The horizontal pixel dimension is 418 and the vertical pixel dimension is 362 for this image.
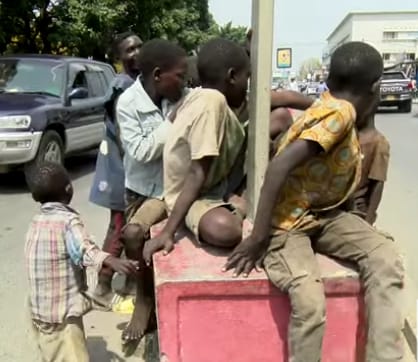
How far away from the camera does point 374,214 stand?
11.0 ft

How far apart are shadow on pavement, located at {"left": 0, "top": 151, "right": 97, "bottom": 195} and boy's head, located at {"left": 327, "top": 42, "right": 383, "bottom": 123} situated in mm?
6399

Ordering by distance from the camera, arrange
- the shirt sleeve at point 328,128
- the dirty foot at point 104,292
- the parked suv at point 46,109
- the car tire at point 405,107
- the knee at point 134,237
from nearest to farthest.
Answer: the shirt sleeve at point 328,128 → the knee at point 134,237 → the dirty foot at point 104,292 → the parked suv at point 46,109 → the car tire at point 405,107

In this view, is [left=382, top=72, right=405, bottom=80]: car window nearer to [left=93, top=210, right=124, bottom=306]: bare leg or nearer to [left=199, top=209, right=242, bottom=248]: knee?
[left=93, top=210, right=124, bottom=306]: bare leg

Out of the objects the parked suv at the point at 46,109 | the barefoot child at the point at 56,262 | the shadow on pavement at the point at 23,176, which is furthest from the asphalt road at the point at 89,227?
the barefoot child at the point at 56,262

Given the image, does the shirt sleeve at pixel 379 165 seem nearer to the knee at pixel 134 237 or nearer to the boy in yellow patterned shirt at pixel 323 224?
the boy in yellow patterned shirt at pixel 323 224

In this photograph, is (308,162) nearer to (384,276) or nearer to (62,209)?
(384,276)

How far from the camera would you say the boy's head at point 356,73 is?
2.71m

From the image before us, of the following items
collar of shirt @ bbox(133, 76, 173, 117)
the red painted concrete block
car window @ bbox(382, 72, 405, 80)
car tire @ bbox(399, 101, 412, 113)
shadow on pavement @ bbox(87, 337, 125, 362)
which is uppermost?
collar of shirt @ bbox(133, 76, 173, 117)

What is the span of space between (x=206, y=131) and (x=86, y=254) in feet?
2.43

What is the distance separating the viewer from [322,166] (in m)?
2.71

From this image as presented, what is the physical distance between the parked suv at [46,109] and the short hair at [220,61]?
202 inches

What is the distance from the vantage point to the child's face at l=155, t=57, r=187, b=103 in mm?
3355

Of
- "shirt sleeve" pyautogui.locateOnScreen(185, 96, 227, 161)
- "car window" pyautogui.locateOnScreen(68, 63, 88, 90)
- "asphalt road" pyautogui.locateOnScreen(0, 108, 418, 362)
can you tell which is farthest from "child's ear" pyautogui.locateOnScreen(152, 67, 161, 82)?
"car window" pyautogui.locateOnScreen(68, 63, 88, 90)

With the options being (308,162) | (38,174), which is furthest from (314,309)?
(38,174)
